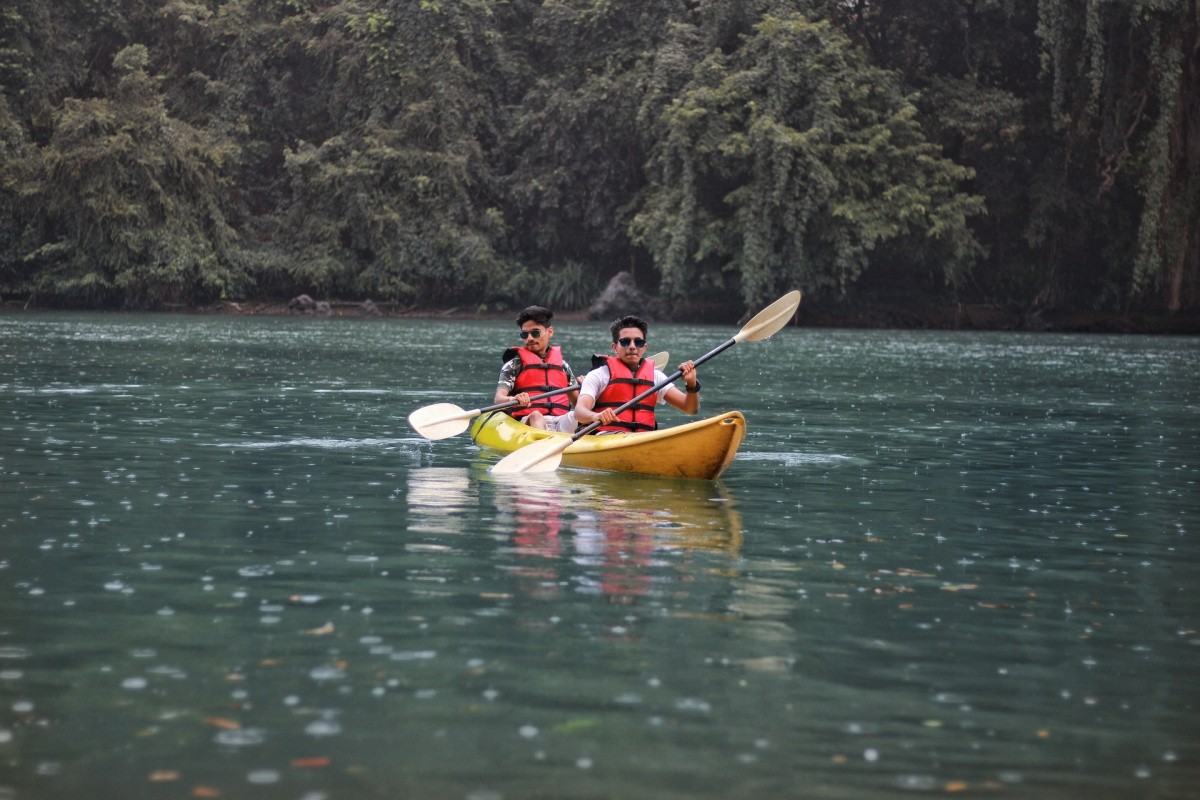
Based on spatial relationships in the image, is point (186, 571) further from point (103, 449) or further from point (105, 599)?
point (103, 449)

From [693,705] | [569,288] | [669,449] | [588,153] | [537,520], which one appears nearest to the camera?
[693,705]

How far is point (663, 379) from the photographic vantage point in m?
11.8

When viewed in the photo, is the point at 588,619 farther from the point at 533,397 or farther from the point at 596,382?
the point at 533,397

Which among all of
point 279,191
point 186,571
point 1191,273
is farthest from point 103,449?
point 279,191

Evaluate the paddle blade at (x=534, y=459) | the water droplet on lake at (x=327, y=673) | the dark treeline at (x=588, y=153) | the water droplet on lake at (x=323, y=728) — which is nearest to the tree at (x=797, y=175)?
the dark treeline at (x=588, y=153)

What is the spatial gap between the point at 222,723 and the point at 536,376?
27.4 ft

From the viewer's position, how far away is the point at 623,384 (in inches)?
464

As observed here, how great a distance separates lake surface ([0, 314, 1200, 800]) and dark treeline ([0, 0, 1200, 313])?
2567 centimetres

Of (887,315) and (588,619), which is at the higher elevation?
(887,315)

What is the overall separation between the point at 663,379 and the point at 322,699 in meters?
6.93

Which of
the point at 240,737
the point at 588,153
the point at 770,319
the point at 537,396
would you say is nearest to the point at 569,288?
the point at 588,153

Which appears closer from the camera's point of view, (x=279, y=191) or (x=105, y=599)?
(x=105, y=599)

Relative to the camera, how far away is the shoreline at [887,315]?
41156mm

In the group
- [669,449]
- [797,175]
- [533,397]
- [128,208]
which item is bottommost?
[669,449]
